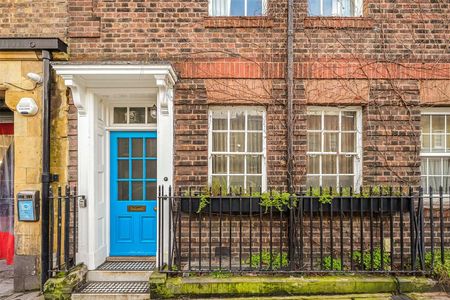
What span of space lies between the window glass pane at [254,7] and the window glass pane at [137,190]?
11.4 ft

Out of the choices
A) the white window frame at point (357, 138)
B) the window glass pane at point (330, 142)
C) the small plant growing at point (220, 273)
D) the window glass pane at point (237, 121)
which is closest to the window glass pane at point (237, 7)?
the window glass pane at point (237, 121)

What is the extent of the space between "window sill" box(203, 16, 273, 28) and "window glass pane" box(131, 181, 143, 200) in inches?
113

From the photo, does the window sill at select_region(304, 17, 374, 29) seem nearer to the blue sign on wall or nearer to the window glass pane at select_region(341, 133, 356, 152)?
the window glass pane at select_region(341, 133, 356, 152)


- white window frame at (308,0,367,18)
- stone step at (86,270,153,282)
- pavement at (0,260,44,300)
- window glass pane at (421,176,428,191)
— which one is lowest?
pavement at (0,260,44,300)

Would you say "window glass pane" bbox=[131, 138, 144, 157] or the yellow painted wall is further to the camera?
"window glass pane" bbox=[131, 138, 144, 157]

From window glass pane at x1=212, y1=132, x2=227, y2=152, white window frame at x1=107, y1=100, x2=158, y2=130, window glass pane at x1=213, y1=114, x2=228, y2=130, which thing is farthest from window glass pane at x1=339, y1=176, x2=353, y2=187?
white window frame at x1=107, y1=100, x2=158, y2=130

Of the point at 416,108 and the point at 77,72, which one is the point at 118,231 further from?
the point at 416,108

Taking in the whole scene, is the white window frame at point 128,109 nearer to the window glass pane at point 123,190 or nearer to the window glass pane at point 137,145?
the window glass pane at point 137,145

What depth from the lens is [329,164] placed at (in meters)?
5.97

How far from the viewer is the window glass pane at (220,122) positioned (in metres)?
5.92

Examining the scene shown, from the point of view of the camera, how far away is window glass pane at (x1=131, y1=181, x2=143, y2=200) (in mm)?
6020

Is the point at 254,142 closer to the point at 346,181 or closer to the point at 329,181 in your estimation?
the point at 329,181

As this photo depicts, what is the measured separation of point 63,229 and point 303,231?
3812 mm

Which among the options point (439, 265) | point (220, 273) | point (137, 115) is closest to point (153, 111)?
point (137, 115)
